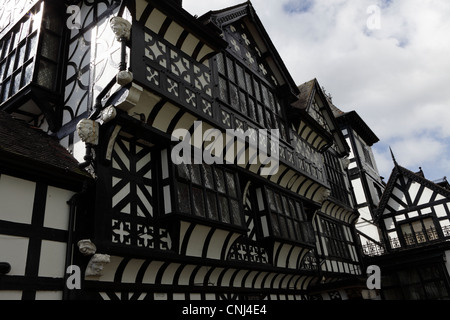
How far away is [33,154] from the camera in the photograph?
21.9 feet

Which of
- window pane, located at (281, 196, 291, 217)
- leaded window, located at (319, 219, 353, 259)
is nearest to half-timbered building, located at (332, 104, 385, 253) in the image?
leaded window, located at (319, 219, 353, 259)

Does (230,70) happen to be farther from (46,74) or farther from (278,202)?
(46,74)

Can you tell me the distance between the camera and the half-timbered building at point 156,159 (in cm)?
671

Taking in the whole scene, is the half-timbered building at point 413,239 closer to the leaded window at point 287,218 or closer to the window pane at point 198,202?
the leaded window at point 287,218

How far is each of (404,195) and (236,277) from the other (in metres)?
13.9

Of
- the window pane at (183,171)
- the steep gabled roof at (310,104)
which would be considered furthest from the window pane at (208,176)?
the steep gabled roof at (310,104)

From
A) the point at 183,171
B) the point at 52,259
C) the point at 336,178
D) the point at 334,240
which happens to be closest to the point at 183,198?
the point at 183,171

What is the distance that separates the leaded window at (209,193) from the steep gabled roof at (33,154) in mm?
1997

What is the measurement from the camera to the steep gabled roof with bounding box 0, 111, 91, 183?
6199 millimetres

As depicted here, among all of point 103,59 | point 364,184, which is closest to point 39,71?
point 103,59

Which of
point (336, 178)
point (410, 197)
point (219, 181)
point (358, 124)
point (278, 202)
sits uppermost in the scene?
point (358, 124)

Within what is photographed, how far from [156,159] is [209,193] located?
1.43 metres

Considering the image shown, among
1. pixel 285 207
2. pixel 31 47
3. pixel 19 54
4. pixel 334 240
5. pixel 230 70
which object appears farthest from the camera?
pixel 334 240

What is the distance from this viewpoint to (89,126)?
7.13 meters
